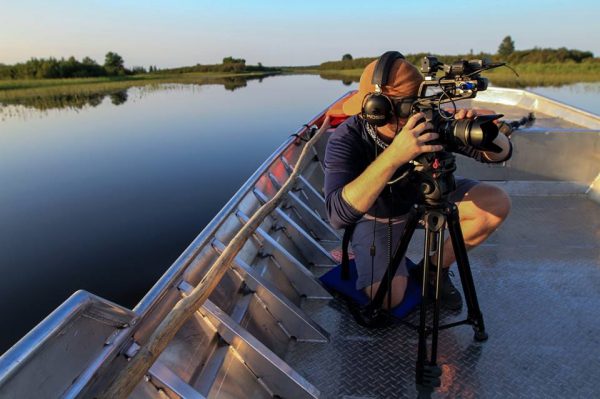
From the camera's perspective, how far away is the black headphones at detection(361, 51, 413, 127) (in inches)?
67.4

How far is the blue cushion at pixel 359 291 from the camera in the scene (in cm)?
238

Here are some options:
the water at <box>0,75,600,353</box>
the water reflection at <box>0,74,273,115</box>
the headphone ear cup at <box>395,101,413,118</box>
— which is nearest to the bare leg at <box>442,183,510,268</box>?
the headphone ear cup at <box>395,101,413,118</box>

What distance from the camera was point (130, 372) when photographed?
122 centimetres

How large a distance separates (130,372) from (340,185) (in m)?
1.16

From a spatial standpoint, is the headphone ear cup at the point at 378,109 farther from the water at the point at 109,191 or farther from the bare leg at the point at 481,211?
the water at the point at 109,191

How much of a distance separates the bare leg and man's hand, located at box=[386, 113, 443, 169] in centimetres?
89

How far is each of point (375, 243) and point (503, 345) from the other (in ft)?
2.71

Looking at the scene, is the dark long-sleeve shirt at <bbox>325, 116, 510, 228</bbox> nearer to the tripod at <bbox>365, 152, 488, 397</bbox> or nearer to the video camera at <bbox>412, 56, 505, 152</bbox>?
the tripod at <bbox>365, 152, 488, 397</bbox>

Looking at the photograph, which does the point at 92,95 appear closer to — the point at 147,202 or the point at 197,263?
the point at 147,202

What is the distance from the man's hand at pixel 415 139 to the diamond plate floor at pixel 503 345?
1119 mm

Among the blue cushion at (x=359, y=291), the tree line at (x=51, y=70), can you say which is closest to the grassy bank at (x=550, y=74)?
the blue cushion at (x=359, y=291)

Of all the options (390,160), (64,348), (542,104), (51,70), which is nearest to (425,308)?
(390,160)

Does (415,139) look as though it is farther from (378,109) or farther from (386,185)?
(386,185)

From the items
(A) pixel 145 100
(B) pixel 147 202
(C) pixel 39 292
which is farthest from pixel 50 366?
(A) pixel 145 100
